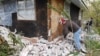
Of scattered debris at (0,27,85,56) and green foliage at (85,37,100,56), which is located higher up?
green foliage at (85,37,100,56)

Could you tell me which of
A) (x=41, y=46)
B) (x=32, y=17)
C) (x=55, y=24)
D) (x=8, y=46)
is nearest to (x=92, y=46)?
(x=8, y=46)

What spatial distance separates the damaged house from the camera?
880 cm

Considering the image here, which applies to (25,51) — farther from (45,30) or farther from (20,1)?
(20,1)

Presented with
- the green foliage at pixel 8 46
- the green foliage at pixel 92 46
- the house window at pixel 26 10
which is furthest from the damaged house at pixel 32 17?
the green foliage at pixel 92 46

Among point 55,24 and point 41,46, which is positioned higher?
point 55,24

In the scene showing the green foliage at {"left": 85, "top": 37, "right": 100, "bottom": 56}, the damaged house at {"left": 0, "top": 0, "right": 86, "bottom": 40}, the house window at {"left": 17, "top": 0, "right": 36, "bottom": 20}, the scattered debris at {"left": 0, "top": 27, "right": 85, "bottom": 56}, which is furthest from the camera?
the house window at {"left": 17, "top": 0, "right": 36, "bottom": 20}

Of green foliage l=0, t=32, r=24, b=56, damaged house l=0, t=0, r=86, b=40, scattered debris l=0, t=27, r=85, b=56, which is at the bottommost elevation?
scattered debris l=0, t=27, r=85, b=56

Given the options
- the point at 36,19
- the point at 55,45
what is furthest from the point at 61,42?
the point at 36,19

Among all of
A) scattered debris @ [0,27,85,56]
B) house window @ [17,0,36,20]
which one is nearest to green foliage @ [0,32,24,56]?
scattered debris @ [0,27,85,56]

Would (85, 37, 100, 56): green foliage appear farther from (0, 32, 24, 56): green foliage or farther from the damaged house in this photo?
the damaged house

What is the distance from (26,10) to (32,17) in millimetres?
450

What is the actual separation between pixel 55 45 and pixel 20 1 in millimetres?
2509

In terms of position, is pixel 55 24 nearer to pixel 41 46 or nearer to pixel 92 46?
pixel 41 46

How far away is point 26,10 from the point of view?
367 inches
